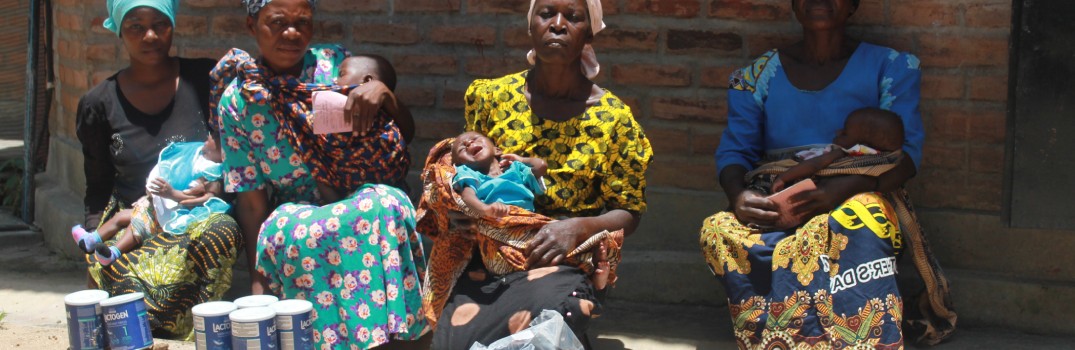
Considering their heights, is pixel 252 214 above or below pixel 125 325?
above

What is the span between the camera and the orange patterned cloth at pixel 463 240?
371 cm

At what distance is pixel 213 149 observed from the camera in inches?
176

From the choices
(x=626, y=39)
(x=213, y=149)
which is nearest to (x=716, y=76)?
(x=626, y=39)

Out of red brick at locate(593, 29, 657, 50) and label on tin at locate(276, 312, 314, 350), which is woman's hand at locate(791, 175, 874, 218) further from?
label on tin at locate(276, 312, 314, 350)

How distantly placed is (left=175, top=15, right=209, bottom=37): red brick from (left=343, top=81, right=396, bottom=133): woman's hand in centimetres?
141

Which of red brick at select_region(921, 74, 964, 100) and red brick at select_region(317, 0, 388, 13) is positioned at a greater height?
red brick at select_region(317, 0, 388, 13)

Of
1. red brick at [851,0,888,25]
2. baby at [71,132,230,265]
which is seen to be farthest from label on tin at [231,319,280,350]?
red brick at [851,0,888,25]

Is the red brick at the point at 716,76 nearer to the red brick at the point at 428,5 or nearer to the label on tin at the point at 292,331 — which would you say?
the red brick at the point at 428,5

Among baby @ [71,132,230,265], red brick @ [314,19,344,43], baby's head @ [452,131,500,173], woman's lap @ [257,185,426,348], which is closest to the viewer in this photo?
baby's head @ [452,131,500,173]

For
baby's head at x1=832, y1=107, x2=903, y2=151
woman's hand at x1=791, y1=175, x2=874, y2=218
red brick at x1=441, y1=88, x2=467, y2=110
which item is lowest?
woman's hand at x1=791, y1=175, x2=874, y2=218

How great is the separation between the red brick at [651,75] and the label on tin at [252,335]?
1868 millimetres

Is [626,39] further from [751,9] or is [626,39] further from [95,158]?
[95,158]

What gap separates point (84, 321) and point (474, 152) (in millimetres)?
1304

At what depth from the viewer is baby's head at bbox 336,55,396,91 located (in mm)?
4320
